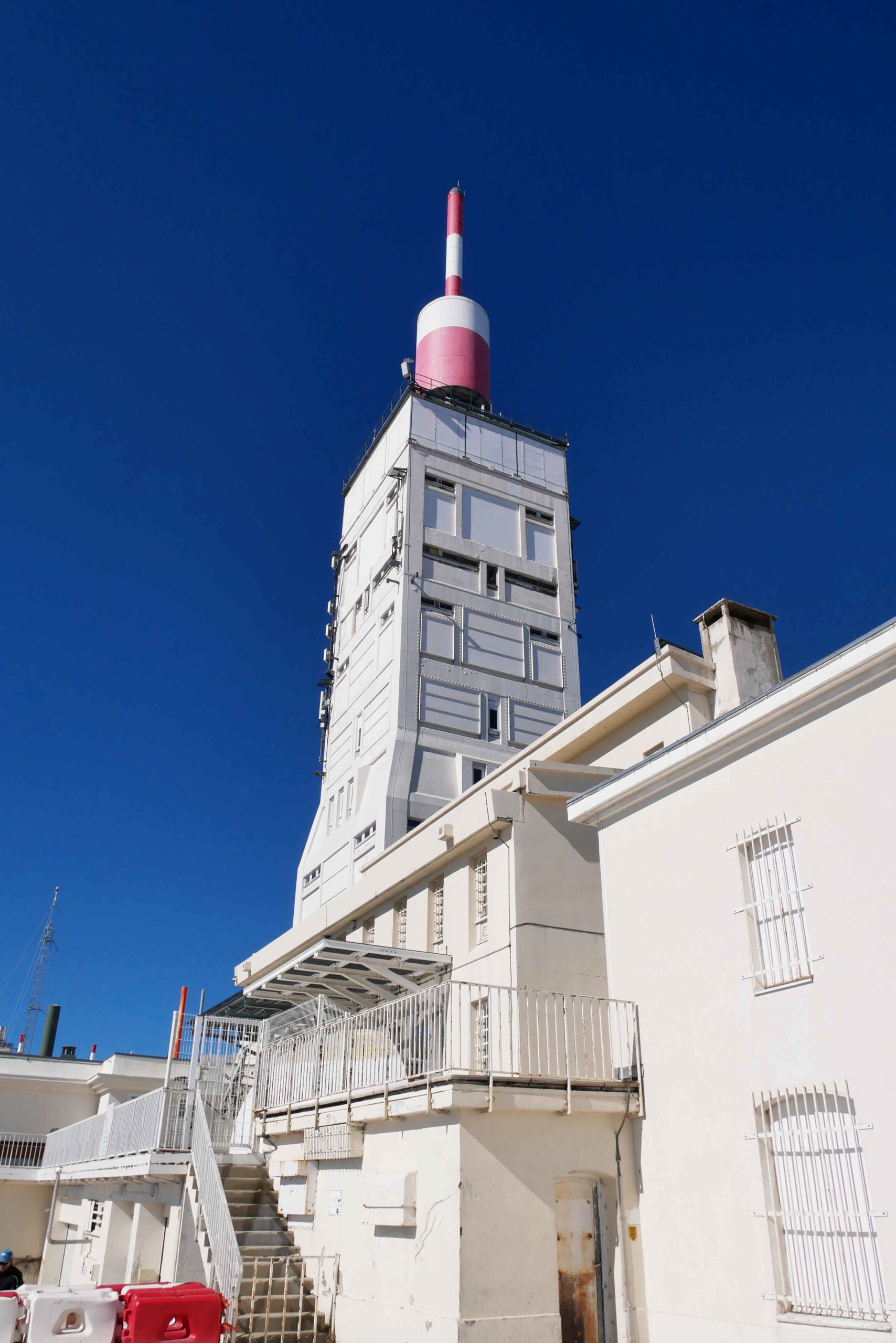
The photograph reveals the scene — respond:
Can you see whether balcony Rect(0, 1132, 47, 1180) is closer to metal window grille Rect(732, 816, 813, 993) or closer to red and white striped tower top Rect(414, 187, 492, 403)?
metal window grille Rect(732, 816, 813, 993)

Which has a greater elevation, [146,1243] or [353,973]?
[353,973]

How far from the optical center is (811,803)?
10.7 m

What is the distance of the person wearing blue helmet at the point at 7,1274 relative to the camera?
14.3 m

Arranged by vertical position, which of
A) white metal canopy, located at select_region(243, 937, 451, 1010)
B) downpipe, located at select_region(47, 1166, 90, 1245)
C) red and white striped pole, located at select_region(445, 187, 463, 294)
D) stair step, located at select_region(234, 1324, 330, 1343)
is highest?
red and white striped pole, located at select_region(445, 187, 463, 294)

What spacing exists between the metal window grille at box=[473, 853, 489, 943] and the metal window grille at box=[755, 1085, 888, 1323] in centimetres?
796

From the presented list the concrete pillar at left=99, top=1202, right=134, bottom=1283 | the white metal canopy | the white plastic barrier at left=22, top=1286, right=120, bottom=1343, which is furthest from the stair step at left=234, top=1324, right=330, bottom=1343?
the concrete pillar at left=99, top=1202, right=134, bottom=1283

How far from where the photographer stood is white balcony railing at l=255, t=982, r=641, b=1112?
12.6 metres

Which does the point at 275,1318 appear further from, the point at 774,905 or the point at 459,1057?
the point at 774,905

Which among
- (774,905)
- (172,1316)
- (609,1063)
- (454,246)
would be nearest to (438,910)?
(609,1063)

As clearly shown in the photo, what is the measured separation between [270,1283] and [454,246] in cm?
5120

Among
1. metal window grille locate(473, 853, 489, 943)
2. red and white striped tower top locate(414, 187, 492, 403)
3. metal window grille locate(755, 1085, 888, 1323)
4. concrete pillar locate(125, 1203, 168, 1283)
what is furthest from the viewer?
red and white striped tower top locate(414, 187, 492, 403)

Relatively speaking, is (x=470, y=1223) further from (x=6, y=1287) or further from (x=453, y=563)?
(x=453, y=563)

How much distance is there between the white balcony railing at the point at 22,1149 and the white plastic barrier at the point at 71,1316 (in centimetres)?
1981

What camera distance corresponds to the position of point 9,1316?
11.0 metres
